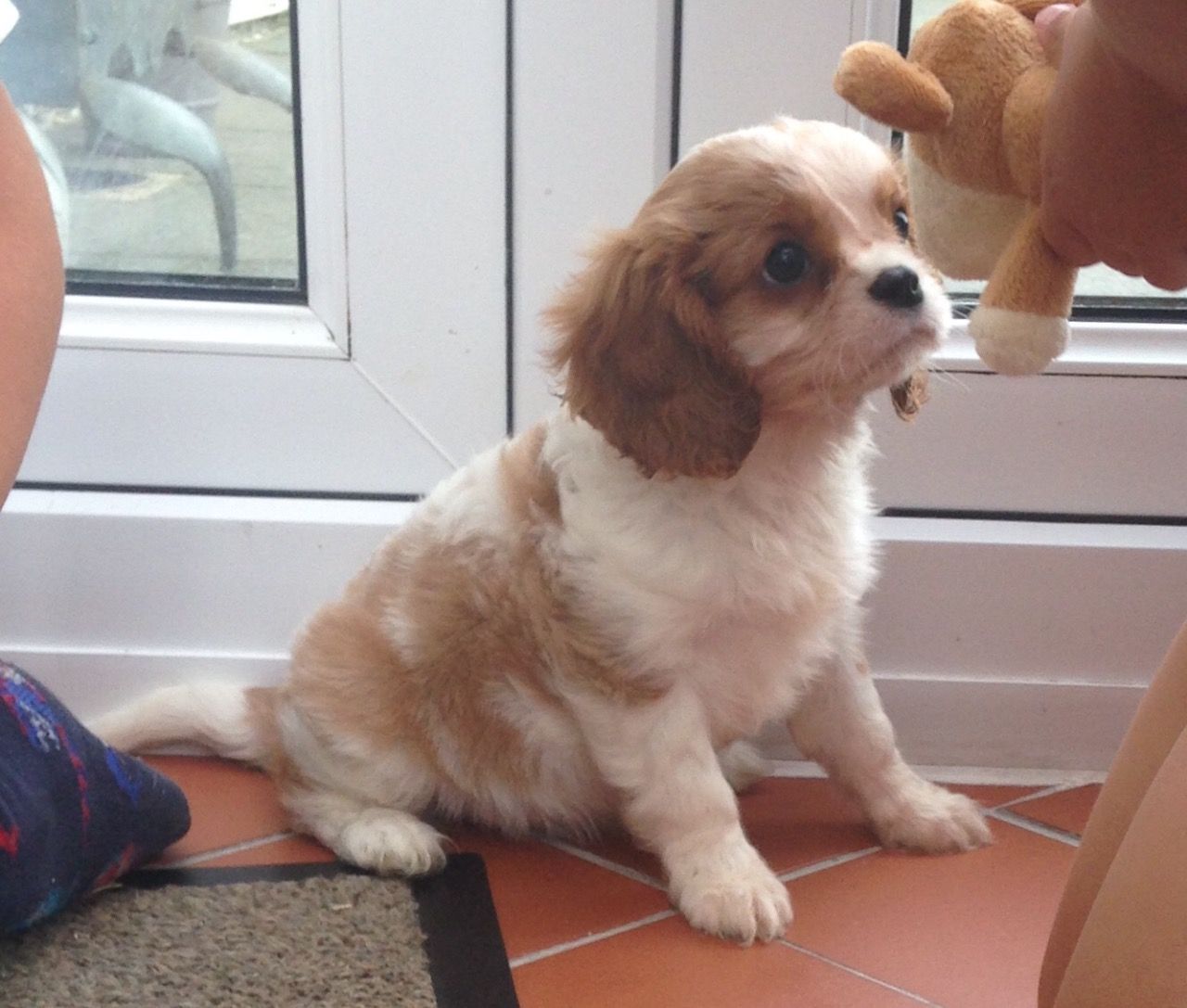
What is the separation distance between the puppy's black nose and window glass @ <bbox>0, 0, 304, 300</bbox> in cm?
93

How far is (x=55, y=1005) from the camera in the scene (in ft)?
4.06

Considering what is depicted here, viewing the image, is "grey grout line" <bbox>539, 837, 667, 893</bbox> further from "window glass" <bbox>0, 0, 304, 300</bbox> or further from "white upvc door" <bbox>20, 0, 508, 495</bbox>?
"window glass" <bbox>0, 0, 304, 300</bbox>

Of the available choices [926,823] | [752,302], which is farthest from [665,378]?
[926,823]

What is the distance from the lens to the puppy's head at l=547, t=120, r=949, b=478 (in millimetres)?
1285

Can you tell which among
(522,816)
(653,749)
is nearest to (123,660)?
(522,816)

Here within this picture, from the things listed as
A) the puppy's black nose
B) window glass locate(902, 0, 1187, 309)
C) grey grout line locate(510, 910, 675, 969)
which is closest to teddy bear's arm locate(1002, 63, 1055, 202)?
the puppy's black nose

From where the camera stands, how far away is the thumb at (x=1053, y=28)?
77 cm

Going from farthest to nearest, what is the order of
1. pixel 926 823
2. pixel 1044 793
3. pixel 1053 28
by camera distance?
pixel 1044 793 → pixel 926 823 → pixel 1053 28

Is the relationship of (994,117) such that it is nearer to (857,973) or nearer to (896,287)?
(896,287)

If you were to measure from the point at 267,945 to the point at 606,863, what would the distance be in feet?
1.40

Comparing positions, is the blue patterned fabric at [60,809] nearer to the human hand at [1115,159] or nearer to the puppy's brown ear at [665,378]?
the puppy's brown ear at [665,378]

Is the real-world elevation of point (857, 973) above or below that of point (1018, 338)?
below

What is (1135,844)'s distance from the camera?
2.32ft

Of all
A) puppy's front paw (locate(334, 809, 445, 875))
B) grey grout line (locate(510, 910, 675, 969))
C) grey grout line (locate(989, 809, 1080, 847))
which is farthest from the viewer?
grey grout line (locate(989, 809, 1080, 847))
